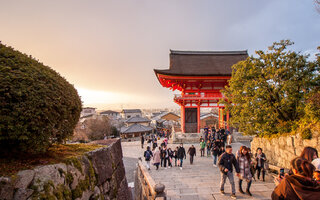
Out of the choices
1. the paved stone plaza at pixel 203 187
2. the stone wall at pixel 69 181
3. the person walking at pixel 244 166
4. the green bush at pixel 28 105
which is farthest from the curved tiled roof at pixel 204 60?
the green bush at pixel 28 105

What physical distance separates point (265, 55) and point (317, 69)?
208 centimetres

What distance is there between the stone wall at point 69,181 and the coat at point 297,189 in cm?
343

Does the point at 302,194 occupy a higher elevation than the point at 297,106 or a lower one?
lower

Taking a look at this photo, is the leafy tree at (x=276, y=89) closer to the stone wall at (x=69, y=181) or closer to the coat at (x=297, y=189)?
the coat at (x=297, y=189)

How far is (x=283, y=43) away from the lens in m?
6.73

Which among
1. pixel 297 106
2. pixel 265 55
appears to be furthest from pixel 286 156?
pixel 265 55

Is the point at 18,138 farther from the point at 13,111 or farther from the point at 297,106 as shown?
the point at 297,106

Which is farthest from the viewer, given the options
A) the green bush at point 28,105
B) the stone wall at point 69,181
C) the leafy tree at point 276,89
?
the leafy tree at point 276,89

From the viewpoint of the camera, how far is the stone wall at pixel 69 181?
6.25 ft

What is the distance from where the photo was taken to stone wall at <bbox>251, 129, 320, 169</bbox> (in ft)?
17.0

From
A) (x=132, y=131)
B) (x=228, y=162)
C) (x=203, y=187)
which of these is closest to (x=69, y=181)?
(x=228, y=162)

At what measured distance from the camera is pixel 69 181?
104 inches

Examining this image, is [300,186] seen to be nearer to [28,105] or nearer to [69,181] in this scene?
[69,181]

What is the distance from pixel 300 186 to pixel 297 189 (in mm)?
61
